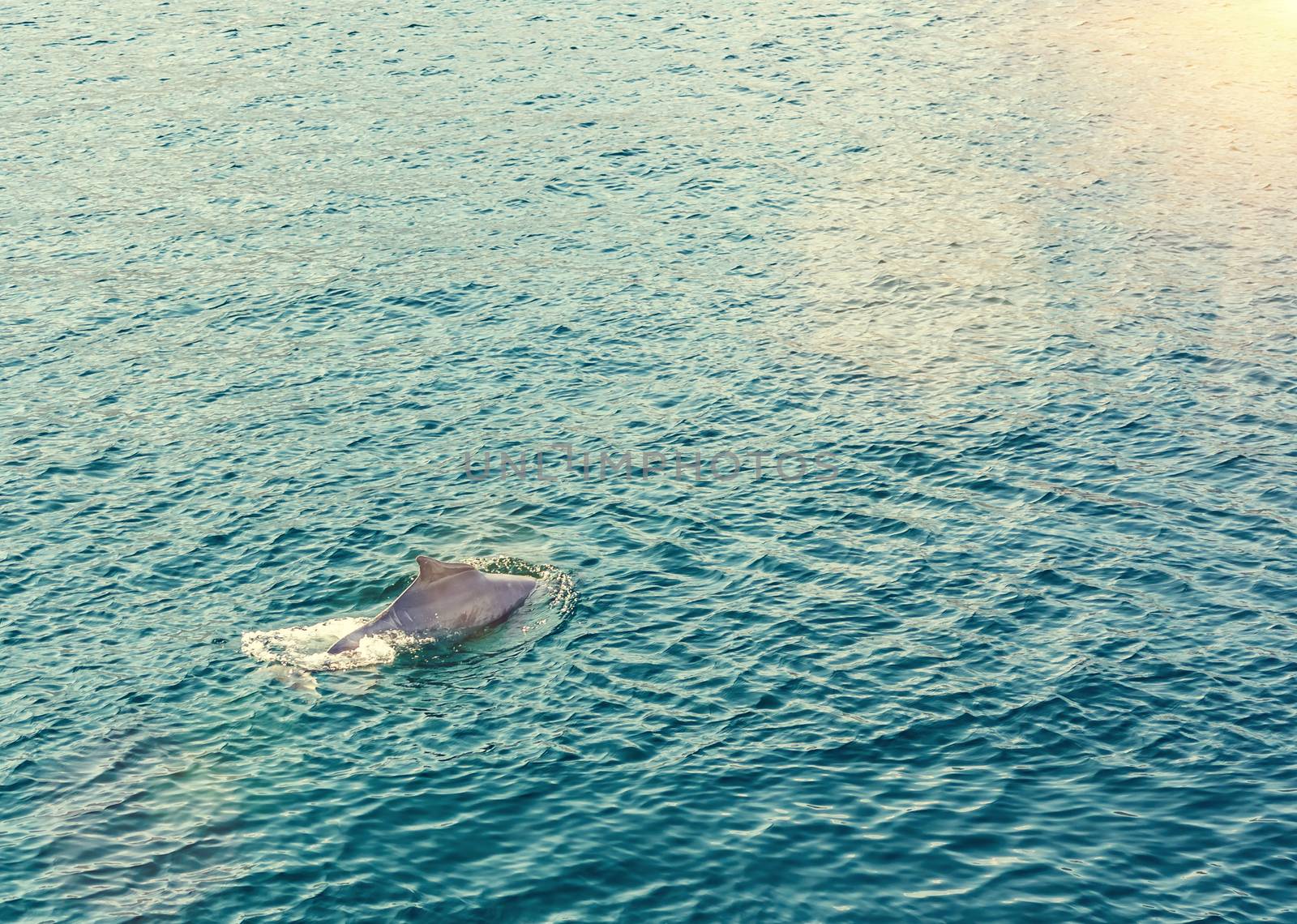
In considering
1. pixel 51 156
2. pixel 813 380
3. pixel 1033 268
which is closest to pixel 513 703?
pixel 813 380

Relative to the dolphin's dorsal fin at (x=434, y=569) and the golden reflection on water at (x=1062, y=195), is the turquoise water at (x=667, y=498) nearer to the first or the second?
the golden reflection on water at (x=1062, y=195)

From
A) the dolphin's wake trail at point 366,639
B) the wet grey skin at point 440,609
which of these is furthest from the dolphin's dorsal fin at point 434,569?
the dolphin's wake trail at point 366,639

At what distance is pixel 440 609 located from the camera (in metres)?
35.0

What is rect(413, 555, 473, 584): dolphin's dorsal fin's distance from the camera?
3428cm

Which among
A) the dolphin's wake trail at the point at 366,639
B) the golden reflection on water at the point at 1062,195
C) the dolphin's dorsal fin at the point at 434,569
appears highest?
the golden reflection on water at the point at 1062,195

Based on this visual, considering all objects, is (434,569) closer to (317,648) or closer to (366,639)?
(366,639)

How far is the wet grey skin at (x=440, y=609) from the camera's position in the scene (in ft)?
→ 113

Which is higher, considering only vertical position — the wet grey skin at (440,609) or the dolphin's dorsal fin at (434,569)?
the dolphin's dorsal fin at (434,569)

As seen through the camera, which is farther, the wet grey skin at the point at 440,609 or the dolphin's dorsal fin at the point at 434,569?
the wet grey skin at the point at 440,609

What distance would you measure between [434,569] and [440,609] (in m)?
1.12

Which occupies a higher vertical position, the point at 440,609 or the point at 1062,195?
the point at 1062,195

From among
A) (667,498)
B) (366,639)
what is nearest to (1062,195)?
(667,498)

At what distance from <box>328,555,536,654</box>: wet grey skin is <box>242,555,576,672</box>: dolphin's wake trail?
0.25m

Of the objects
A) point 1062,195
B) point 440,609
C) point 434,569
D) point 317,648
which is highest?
point 1062,195
